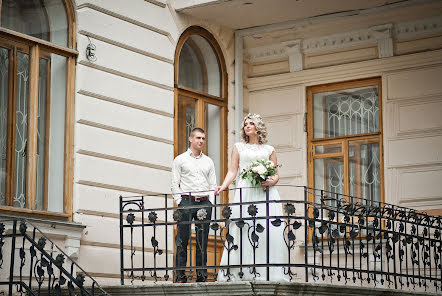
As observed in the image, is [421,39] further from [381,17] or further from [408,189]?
[408,189]

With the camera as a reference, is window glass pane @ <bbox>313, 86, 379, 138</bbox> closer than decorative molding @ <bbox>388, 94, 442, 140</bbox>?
No

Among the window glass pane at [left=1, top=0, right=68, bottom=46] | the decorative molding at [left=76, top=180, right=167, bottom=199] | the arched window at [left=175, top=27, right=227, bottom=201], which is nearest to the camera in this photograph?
the window glass pane at [left=1, top=0, right=68, bottom=46]

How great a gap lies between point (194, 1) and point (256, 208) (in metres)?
4.40

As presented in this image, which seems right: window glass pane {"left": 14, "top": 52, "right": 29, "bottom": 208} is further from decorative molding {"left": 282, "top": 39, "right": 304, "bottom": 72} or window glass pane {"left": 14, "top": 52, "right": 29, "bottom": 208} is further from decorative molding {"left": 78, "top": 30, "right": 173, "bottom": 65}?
decorative molding {"left": 282, "top": 39, "right": 304, "bottom": 72}

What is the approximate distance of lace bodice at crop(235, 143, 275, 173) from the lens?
10375 mm

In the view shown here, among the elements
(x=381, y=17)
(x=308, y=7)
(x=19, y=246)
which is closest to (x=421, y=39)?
Answer: (x=381, y=17)

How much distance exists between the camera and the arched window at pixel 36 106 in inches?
421

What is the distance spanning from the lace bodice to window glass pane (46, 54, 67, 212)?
2265mm

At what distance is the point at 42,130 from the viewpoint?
36.4 ft

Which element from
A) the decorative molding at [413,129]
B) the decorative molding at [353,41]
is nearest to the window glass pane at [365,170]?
the decorative molding at [413,129]

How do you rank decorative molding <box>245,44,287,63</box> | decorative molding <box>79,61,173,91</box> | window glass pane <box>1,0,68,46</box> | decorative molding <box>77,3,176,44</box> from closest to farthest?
window glass pane <box>1,0,68,46</box> < decorative molding <box>79,61,173,91</box> < decorative molding <box>77,3,176,44</box> < decorative molding <box>245,44,287,63</box>

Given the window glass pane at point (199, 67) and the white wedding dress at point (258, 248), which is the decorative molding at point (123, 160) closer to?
the window glass pane at point (199, 67)

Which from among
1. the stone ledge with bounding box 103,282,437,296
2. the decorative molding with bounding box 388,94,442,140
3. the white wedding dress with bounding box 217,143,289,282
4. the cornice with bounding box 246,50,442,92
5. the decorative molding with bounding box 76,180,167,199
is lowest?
the stone ledge with bounding box 103,282,437,296

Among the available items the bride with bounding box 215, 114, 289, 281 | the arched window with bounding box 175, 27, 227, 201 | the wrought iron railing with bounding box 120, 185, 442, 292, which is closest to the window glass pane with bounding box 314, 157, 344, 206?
the wrought iron railing with bounding box 120, 185, 442, 292
